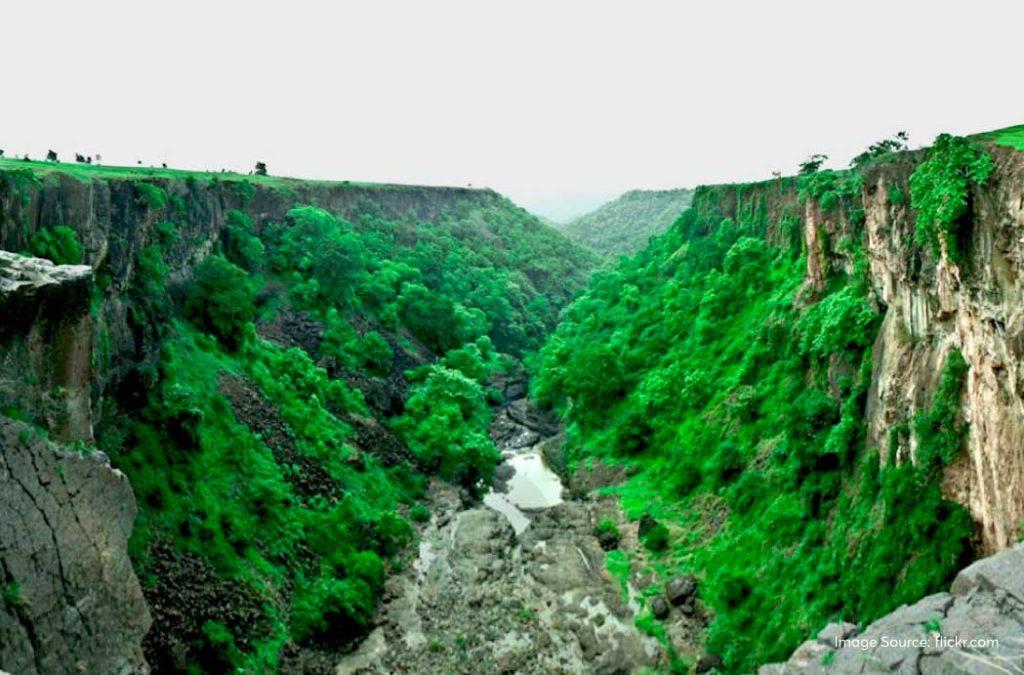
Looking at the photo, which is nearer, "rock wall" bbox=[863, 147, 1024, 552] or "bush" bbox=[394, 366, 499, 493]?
"rock wall" bbox=[863, 147, 1024, 552]

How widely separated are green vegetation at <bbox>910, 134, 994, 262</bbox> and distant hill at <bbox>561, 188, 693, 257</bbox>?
298 ft

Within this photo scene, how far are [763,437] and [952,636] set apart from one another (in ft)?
64.8

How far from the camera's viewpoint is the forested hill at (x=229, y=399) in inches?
615

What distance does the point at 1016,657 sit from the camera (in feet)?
31.0

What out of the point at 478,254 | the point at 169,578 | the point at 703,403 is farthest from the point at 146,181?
the point at 478,254

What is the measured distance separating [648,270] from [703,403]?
2447 cm

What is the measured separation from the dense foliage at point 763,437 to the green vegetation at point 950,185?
10.9 ft

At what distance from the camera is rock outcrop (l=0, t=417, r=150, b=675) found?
13.3 meters

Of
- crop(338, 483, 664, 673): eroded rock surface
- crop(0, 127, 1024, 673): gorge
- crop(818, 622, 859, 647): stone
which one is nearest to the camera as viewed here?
crop(818, 622, 859, 647): stone

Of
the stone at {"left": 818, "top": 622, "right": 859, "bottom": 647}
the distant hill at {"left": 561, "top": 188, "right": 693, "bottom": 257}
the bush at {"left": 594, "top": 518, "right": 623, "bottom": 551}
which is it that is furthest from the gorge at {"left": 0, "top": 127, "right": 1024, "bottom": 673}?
the distant hill at {"left": 561, "top": 188, "right": 693, "bottom": 257}

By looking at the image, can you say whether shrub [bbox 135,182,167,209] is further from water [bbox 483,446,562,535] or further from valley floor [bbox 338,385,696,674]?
water [bbox 483,446,562,535]

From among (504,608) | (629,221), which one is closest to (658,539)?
(504,608)

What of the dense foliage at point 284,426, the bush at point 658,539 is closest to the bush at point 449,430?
the dense foliage at point 284,426

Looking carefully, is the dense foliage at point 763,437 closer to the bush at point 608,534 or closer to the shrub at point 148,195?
the bush at point 608,534
